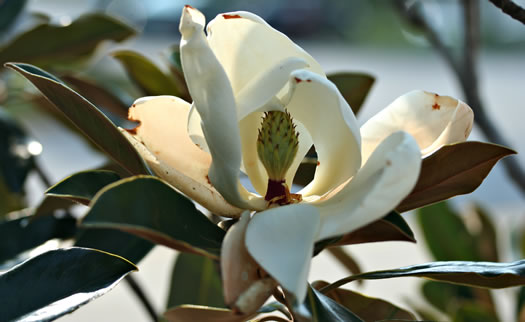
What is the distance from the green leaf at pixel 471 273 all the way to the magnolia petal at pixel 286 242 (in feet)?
0.38

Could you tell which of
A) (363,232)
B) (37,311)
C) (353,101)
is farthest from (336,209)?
(353,101)

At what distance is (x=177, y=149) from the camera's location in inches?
18.1

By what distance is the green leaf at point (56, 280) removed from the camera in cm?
42

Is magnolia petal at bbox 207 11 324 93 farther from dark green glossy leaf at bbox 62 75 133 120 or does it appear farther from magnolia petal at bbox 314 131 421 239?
dark green glossy leaf at bbox 62 75 133 120

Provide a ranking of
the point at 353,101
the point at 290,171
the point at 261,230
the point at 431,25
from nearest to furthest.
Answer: the point at 261,230
the point at 290,171
the point at 353,101
the point at 431,25

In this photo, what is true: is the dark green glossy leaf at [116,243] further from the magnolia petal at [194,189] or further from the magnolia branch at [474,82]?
the magnolia branch at [474,82]

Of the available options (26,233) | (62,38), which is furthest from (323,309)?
(62,38)

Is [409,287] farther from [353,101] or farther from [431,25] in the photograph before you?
[353,101]

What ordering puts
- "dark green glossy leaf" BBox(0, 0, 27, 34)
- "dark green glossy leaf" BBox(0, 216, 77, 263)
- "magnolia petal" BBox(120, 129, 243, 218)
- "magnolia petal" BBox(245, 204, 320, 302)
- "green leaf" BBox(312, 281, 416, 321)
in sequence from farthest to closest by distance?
"dark green glossy leaf" BBox(0, 0, 27, 34) < "dark green glossy leaf" BBox(0, 216, 77, 263) < "green leaf" BBox(312, 281, 416, 321) < "magnolia petal" BBox(120, 129, 243, 218) < "magnolia petal" BBox(245, 204, 320, 302)

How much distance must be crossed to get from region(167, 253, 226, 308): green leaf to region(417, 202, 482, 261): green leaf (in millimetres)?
404

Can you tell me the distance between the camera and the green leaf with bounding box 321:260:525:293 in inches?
17.1

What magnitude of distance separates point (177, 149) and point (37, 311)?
0.14 metres

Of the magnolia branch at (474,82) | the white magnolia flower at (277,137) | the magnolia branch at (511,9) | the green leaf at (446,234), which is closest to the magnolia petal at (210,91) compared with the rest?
the white magnolia flower at (277,137)

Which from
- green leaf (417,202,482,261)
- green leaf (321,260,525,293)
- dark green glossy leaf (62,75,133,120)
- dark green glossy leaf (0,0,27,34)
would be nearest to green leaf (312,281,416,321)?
green leaf (321,260,525,293)
